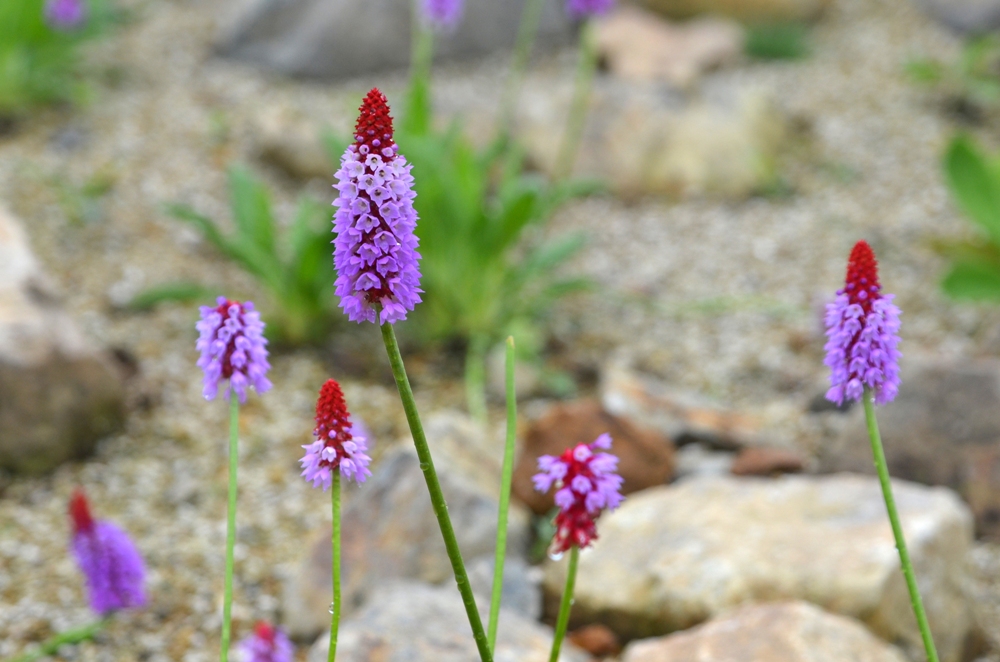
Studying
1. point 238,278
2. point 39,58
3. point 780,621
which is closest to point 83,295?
point 238,278

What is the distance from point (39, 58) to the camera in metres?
6.19

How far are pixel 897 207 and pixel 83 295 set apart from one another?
4.36 metres

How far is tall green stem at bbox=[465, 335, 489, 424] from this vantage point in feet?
13.9

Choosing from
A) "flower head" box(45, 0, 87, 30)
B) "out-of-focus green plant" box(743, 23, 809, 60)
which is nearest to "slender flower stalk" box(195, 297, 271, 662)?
"flower head" box(45, 0, 87, 30)

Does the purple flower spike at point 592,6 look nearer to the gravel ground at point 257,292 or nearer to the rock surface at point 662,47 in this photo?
the gravel ground at point 257,292

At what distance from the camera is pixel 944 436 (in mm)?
3619

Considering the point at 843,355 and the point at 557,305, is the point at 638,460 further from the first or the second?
the point at 843,355

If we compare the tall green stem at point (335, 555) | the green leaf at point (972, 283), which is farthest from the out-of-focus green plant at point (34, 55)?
the tall green stem at point (335, 555)

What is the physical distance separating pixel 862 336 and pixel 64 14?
531 cm

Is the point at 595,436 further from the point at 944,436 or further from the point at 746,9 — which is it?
the point at 746,9

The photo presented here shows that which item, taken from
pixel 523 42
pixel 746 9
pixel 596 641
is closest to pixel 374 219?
pixel 596 641

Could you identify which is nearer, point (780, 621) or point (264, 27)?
point (780, 621)

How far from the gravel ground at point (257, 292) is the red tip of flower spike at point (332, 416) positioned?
1.85 meters

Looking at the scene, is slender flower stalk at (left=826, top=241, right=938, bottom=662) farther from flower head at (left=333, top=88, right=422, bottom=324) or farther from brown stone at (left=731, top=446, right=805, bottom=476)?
brown stone at (left=731, top=446, right=805, bottom=476)
